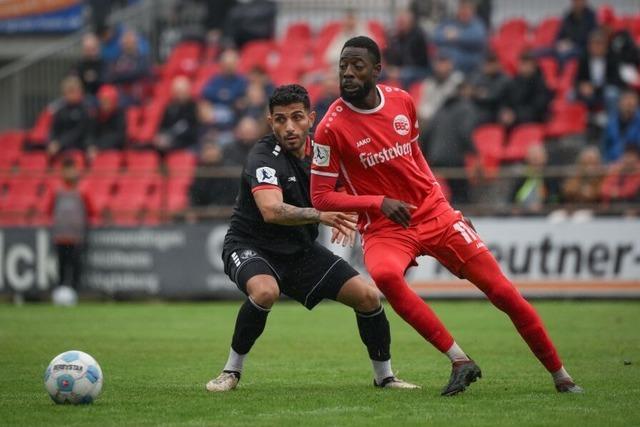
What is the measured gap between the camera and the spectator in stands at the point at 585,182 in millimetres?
19172

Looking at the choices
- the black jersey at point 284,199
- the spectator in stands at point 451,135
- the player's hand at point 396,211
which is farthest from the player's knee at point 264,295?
the spectator in stands at point 451,135

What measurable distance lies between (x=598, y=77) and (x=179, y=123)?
7.92 m

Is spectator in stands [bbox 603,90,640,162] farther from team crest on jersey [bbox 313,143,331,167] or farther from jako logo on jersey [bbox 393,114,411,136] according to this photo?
team crest on jersey [bbox 313,143,331,167]

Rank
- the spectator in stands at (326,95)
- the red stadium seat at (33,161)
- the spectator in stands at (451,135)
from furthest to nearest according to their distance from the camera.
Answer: the red stadium seat at (33,161) → the spectator in stands at (326,95) → the spectator in stands at (451,135)

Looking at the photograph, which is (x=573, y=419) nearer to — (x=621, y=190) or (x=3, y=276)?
(x=621, y=190)

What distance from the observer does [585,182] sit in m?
19.3

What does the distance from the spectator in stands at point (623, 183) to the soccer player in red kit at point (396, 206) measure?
10465 mm

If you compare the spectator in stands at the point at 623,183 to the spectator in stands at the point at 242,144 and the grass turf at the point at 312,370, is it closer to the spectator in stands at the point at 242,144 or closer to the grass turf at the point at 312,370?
the grass turf at the point at 312,370

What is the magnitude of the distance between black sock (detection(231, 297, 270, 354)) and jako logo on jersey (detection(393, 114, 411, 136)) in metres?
1.68

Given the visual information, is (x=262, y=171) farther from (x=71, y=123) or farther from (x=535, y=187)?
(x=71, y=123)

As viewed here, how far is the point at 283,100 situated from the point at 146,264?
12409 mm

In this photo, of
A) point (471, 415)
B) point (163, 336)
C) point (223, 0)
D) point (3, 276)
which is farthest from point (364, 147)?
point (223, 0)

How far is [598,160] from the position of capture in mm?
19469

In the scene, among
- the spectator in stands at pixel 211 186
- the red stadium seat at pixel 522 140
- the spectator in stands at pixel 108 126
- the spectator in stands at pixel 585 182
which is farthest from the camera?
the spectator in stands at pixel 108 126
